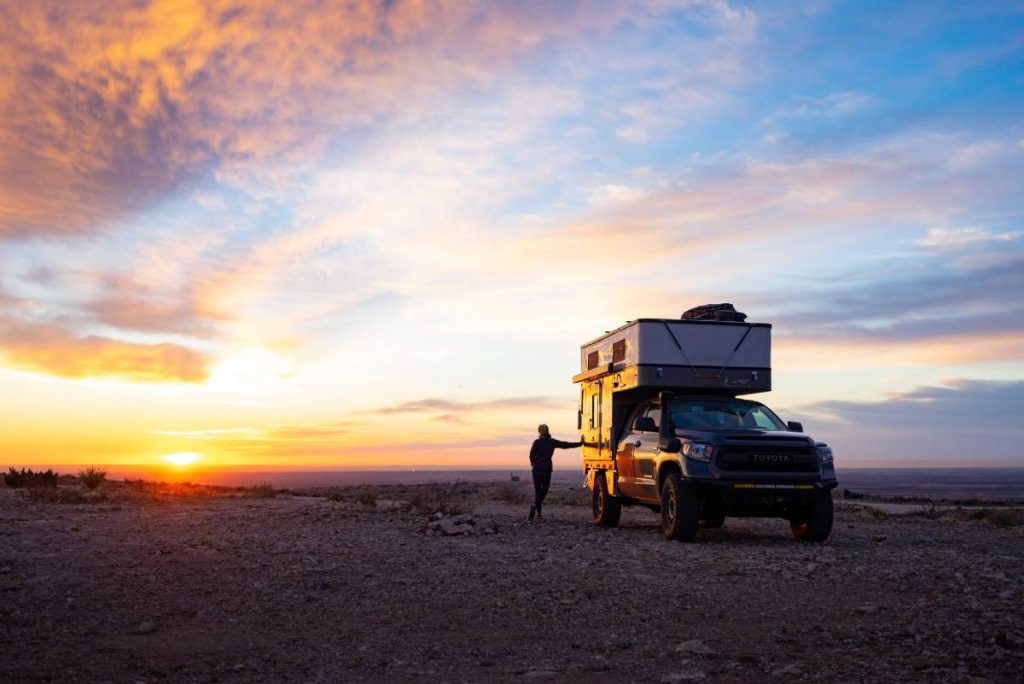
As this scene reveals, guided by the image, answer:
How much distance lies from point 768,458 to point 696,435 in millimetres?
1145

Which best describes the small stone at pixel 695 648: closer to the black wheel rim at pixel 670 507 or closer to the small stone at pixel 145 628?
the small stone at pixel 145 628

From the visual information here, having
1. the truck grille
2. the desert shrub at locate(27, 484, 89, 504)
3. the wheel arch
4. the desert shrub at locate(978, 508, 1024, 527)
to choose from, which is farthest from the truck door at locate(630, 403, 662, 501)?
the desert shrub at locate(27, 484, 89, 504)

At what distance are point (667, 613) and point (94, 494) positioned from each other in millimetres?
21141

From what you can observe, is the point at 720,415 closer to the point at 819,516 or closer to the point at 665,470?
the point at 665,470

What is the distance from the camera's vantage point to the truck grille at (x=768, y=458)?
14.2m

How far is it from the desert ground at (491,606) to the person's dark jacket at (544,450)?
13.1ft

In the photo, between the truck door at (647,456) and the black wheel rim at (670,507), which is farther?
the truck door at (647,456)

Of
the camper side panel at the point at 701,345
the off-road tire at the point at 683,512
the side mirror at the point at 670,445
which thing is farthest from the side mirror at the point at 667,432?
the camper side panel at the point at 701,345

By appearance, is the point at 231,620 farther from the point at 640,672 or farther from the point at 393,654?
the point at 640,672

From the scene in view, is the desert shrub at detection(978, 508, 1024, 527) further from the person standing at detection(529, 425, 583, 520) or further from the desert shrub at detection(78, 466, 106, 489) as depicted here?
the desert shrub at detection(78, 466, 106, 489)

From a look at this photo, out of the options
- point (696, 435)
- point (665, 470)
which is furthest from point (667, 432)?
point (696, 435)

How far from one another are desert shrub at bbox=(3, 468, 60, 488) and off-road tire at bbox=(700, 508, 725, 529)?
68.5 feet

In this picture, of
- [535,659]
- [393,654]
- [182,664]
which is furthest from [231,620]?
[535,659]

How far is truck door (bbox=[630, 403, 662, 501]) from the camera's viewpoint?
15.5m
